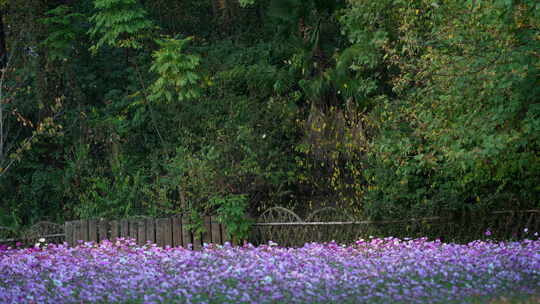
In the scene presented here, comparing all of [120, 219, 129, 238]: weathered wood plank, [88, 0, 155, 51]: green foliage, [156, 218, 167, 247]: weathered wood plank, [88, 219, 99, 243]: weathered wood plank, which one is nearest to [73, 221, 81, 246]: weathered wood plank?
[88, 219, 99, 243]: weathered wood plank

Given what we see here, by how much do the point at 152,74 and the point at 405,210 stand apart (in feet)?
25.0

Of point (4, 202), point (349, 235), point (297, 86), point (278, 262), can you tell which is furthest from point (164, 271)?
point (4, 202)

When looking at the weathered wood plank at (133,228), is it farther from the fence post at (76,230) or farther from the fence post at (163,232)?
the fence post at (76,230)

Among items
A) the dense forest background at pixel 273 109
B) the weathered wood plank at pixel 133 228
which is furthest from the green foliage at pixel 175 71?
the weathered wood plank at pixel 133 228

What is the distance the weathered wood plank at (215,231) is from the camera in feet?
42.0

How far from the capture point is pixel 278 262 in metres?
7.99

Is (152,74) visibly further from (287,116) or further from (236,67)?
(287,116)

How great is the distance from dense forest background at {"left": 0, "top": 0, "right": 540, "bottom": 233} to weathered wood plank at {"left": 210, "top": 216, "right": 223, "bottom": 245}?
191 mm

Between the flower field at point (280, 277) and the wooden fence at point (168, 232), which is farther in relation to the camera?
the wooden fence at point (168, 232)

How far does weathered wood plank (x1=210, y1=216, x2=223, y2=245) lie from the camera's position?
1280cm

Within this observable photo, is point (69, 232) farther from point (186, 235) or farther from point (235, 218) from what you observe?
point (235, 218)

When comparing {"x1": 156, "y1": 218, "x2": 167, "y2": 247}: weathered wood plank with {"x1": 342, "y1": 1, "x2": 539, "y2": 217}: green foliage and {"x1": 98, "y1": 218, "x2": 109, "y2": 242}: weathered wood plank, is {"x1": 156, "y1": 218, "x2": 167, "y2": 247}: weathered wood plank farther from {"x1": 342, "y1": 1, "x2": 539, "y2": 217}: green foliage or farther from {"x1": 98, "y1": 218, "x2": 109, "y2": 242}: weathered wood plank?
{"x1": 342, "y1": 1, "x2": 539, "y2": 217}: green foliage

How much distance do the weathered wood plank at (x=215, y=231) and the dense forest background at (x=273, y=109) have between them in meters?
0.19

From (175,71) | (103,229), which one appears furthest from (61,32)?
(103,229)
